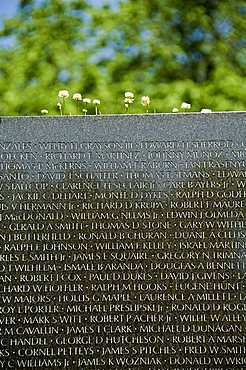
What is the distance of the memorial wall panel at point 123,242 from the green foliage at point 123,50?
297 inches

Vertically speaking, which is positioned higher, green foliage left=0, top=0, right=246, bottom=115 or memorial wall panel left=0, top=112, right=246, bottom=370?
green foliage left=0, top=0, right=246, bottom=115

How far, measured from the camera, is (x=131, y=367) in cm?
752

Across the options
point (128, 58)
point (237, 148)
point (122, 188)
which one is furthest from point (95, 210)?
point (128, 58)

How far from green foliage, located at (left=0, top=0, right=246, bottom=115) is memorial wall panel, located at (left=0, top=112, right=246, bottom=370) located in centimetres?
754

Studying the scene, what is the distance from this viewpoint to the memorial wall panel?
297 inches

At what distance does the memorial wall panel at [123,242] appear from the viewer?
24.8ft

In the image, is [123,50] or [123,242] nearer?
[123,242]

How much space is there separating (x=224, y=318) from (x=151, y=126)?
1.73m

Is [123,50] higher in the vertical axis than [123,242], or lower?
higher

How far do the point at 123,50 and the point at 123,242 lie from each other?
937 cm

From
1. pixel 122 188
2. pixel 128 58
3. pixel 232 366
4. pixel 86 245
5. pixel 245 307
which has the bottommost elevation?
pixel 232 366

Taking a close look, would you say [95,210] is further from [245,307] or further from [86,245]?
[245,307]

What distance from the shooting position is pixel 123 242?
302 inches

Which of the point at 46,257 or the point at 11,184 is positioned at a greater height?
the point at 11,184
